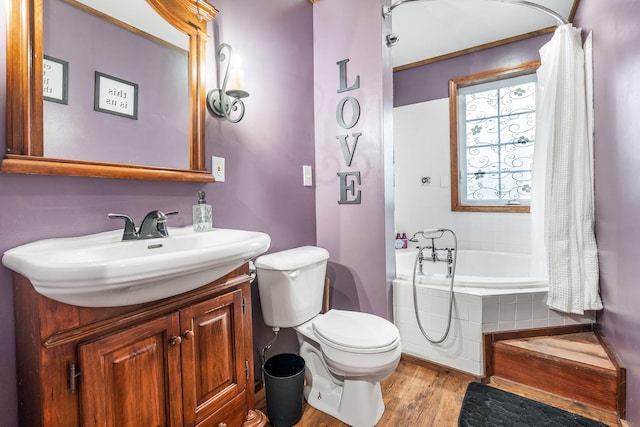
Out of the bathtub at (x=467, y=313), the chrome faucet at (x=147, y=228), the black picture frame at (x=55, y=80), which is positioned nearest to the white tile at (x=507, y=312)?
the bathtub at (x=467, y=313)

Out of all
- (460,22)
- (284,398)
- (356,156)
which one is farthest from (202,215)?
(460,22)

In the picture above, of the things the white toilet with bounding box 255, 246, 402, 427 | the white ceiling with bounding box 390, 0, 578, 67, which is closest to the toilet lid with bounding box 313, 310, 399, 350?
the white toilet with bounding box 255, 246, 402, 427

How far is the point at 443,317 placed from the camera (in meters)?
1.92

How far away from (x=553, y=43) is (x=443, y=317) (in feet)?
6.16

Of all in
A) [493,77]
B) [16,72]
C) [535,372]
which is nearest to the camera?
[16,72]

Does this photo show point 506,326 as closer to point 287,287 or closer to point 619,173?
point 619,173

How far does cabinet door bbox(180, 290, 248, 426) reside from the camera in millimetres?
1013

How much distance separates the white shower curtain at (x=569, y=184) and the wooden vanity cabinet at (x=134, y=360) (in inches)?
74.7

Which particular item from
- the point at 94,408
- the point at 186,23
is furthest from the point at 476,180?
the point at 94,408

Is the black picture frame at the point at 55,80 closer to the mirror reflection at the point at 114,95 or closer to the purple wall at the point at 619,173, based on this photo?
the mirror reflection at the point at 114,95

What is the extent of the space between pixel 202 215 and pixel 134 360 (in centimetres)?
62

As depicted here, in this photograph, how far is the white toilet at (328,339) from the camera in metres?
1.37

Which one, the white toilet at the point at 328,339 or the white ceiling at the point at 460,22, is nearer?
the white toilet at the point at 328,339

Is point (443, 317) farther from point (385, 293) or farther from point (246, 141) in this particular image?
point (246, 141)
